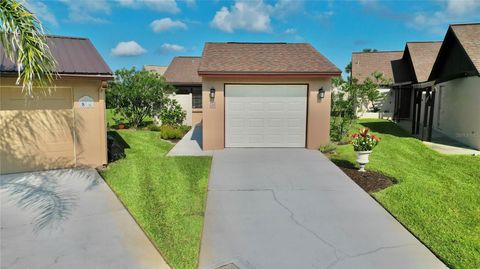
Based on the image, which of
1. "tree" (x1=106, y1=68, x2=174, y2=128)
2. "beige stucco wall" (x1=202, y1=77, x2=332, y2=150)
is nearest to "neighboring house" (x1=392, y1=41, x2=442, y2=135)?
"beige stucco wall" (x1=202, y1=77, x2=332, y2=150)

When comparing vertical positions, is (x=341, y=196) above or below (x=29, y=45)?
below

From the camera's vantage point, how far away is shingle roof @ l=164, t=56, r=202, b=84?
23.1 metres

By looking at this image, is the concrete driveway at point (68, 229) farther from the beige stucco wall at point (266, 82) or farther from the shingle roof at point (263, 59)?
the shingle roof at point (263, 59)

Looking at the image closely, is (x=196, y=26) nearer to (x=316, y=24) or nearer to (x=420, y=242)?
(x=316, y=24)

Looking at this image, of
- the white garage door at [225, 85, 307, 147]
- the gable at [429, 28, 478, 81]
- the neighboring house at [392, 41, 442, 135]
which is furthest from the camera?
the neighboring house at [392, 41, 442, 135]

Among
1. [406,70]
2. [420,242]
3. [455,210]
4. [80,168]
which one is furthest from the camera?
[406,70]

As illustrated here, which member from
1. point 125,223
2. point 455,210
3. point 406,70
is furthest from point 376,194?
point 406,70

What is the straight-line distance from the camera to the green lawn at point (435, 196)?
4616 millimetres

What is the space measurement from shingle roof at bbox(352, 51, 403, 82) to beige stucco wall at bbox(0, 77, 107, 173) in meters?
21.5

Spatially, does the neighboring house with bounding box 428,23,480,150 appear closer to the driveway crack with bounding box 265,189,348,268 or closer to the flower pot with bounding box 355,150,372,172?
the flower pot with bounding box 355,150,372,172

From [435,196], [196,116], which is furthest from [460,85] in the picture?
[196,116]

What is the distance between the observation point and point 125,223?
5324 mm

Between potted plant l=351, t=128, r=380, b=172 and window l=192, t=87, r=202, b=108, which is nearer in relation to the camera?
potted plant l=351, t=128, r=380, b=172

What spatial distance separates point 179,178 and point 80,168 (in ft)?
10.3
